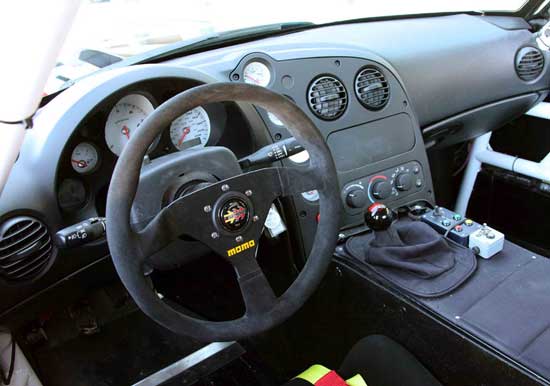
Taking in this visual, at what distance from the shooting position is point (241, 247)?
3.06 feet

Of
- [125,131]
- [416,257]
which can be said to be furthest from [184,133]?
[416,257]

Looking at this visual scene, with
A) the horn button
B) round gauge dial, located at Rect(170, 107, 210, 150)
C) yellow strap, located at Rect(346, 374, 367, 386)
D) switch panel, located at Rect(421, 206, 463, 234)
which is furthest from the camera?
switch panel, located at Rect(421, 206, 463, 234)

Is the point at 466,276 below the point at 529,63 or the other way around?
below

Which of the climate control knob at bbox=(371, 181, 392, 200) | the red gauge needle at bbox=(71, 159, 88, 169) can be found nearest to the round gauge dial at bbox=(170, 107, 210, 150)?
the red gauge needle at bbox=(71, 159, 88, 169)

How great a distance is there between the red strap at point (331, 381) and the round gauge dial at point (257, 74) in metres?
0.76

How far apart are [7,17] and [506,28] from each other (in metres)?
1.97

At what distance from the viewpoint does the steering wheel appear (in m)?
0.78

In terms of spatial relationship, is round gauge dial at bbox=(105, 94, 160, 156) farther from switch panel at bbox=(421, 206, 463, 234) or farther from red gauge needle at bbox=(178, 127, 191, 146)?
switch panel at bbox=(421, 206, 463, 234)

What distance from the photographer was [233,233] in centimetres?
92

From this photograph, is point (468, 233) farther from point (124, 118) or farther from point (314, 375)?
point (124, 118)

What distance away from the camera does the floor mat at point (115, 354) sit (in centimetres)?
166

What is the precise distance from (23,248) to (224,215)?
1.41 feet

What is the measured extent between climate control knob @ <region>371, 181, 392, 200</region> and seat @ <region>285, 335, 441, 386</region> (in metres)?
0.44

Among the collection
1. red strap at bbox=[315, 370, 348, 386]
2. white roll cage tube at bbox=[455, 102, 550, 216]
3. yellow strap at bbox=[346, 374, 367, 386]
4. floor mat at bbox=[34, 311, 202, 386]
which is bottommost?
floor mat at bbox=[34, 311, 202, 386]
